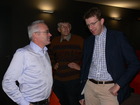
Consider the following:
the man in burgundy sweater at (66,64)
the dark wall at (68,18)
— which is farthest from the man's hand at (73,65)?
the dark wall at (68,18)

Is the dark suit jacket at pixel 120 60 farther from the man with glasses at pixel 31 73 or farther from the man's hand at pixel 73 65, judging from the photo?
the man's hand at pixel 73 65

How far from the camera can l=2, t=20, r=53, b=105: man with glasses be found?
2016mm

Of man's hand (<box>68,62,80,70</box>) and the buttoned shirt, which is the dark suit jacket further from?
man's hand (<box>68,62,80,70</box>)

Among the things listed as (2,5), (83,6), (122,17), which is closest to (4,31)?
(2,5)

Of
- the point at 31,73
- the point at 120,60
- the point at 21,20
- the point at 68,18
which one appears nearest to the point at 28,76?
the point at 31,73

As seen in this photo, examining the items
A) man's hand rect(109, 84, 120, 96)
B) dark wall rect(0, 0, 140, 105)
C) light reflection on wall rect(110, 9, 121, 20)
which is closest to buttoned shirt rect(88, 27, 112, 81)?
man's hand rect(109, 84, 120, 96)

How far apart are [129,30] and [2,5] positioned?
6584 mm

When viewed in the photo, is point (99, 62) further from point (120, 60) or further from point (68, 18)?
point (68, 18)

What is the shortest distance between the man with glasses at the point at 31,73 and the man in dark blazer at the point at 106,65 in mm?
535

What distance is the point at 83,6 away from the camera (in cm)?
809

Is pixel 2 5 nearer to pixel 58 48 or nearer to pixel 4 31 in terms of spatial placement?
pixel 4 31

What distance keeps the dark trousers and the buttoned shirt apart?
1.08 m

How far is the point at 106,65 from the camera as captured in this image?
2.33m

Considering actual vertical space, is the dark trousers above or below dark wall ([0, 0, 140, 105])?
below
